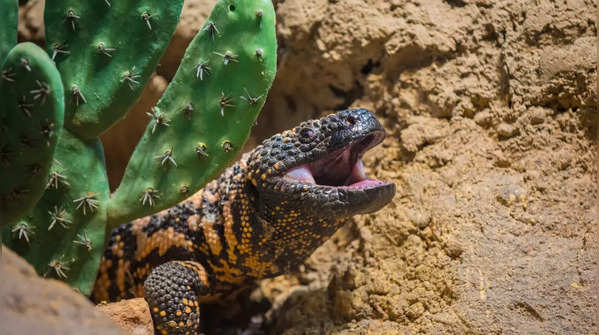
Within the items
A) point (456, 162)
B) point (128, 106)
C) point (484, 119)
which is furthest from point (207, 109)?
point (484, 119)

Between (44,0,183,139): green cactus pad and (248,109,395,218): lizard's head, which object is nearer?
(44,0,183,139): green cactus pad

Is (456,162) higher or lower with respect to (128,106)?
lower

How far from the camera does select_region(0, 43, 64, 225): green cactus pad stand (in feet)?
6.42

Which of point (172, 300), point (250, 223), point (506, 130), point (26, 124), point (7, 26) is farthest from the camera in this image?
point (506, 130)

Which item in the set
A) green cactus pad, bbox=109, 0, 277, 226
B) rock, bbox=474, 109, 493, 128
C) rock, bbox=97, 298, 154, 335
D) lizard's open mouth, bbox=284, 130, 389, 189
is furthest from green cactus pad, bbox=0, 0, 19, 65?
rock, bbox=474, 109, 493, 128

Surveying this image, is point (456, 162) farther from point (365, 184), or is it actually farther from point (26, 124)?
point (26, 124)

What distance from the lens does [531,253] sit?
2693mm

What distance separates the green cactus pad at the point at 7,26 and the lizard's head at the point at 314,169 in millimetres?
1159

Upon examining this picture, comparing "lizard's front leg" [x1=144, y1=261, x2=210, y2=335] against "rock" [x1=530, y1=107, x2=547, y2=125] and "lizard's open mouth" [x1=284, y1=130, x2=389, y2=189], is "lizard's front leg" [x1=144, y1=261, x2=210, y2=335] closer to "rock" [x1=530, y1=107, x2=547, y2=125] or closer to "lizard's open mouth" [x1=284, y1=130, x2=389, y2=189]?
"lizard's open mouth" [x1=284, y1=130, x2=389, y2=189]

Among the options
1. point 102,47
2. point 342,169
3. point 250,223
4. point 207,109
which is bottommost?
point 250,223

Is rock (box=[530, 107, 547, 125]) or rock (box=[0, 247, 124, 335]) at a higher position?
rock (box=[530, 107, 547, 125])

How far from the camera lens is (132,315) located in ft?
8.23

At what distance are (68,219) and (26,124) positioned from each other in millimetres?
575

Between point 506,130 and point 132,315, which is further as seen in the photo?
point 506,130
